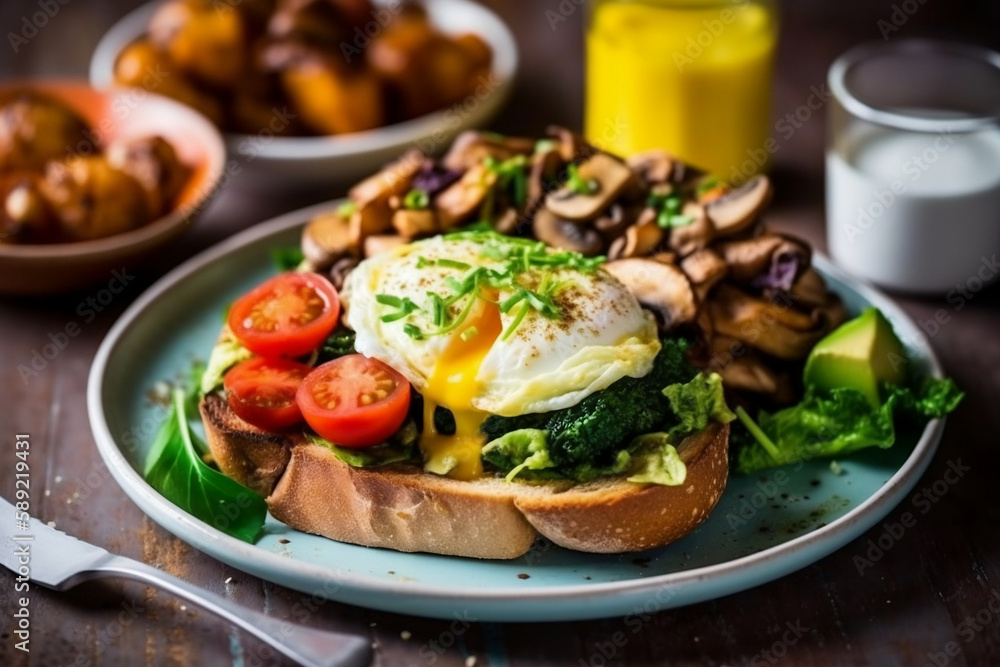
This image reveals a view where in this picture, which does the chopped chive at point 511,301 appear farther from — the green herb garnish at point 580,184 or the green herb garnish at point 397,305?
the green herb garnish at point 580,184

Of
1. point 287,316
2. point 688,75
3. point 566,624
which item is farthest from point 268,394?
point 688,75

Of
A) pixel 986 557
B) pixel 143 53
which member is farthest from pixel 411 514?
pixel 143 53

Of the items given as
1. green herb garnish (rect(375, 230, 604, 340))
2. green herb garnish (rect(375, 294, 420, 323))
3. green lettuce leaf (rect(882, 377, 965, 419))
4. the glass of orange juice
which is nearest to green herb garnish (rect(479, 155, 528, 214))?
green herb garnish (rect(375, 230, 604, 340))

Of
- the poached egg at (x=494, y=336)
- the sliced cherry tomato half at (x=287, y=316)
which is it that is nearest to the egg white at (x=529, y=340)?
the poached egg at (x=494, y=336)

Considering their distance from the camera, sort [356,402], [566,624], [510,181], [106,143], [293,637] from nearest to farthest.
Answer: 1. [293,637]
2. [566,624]
3. [356,402]
4. [510,181]
5. [106,143]

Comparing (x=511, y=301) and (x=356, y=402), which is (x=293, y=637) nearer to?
(x=356, y=402)

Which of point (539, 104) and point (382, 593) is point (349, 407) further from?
point (539, 104)

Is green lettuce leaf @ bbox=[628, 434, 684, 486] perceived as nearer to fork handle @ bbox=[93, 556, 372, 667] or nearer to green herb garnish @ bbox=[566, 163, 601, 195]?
fork handle @ bbox=[93, 556, 372, 667]
